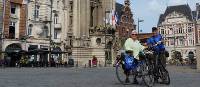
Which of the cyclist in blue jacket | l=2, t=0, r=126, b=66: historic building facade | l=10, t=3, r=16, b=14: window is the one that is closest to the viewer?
the cyclist in blue jacket

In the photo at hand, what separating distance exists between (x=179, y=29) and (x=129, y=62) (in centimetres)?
10682

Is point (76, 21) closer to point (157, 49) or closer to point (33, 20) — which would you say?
point (33, 20)

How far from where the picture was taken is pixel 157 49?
46.1ft

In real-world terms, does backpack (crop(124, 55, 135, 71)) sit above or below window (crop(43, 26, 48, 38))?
below

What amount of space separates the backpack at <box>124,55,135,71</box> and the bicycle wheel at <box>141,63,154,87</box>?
0.71m

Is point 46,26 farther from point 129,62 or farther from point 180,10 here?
point 180,10

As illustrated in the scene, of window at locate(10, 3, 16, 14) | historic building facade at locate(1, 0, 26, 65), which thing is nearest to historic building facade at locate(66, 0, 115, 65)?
historic building facade at locate(1, 0, 26, 65)

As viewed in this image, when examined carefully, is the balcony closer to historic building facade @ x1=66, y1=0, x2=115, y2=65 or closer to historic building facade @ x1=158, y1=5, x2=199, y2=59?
historic building facade @ x1=66, y1=0, x2=115, y2=65

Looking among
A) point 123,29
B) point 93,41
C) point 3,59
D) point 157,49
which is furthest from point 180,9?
point 157,49

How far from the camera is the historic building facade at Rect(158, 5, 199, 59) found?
116 meters

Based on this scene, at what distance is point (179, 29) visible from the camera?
118 meters

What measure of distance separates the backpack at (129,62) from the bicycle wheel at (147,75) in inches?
27.9

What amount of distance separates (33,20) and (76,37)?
7354 millimetres

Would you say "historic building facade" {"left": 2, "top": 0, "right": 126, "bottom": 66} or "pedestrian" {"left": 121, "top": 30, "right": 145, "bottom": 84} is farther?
"historic building facade" {"left": 2, "top": 0, "right": 126, "bottom": 66}
